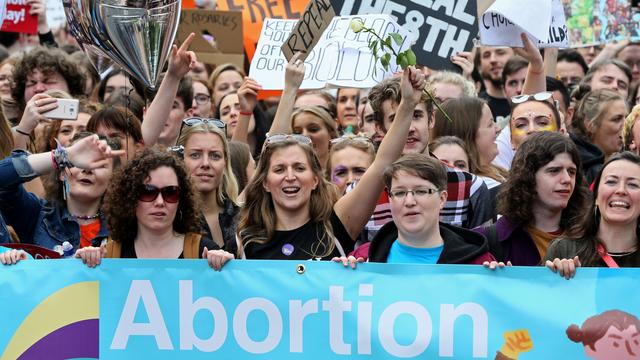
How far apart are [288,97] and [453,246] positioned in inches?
67.5

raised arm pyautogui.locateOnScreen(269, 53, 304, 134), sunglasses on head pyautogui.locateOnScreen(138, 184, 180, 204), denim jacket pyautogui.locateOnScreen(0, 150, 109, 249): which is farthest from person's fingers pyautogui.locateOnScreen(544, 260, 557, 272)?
denim jacket pyautogui.locateOnScreen(0, 150, 109, 249)

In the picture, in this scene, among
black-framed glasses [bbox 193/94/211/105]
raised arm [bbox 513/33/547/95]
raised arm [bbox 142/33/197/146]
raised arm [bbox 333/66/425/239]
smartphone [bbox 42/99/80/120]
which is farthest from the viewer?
black-framed glasses [bbox 193/94/211/105]

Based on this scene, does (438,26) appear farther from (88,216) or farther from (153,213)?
(153,213)

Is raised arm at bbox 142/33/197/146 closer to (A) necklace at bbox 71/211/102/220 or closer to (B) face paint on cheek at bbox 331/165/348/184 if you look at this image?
(A) necklace at bbox 71/211/102/220

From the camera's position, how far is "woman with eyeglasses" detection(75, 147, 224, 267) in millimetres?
6160

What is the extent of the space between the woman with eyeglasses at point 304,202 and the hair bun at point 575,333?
1192 millimetres

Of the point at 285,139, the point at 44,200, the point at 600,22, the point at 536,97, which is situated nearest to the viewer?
the point at 285,139

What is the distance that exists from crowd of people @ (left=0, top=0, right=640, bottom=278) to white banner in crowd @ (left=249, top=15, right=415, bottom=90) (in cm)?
27

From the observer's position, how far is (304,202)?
640 centimetres

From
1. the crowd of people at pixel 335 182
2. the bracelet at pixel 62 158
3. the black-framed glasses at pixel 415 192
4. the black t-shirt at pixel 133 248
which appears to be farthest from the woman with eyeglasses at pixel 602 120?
the bracelet at pixel 62 158

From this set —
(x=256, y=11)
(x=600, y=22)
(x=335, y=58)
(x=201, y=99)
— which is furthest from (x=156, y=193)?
(x=600, y=22)

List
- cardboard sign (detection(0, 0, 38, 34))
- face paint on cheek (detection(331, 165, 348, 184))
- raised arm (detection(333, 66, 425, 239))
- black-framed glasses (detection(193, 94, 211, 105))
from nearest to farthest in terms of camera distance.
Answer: raised arm (detection(333, 66, 425, 239)) < face paint on cheek (detection(331, 165, 348, 184)) < black-framed glasses (detection(193, 94, 211, 105)) < cardboard sign (detection(0, 0, 38, 34))

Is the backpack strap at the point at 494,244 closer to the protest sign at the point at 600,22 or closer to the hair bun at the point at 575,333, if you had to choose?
the hair bun at the point at 575,333

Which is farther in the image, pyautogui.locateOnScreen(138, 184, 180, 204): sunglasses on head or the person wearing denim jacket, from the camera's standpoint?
pyautogui.locateOnScreen(138, 184, 180, 204): sunglasses on head
